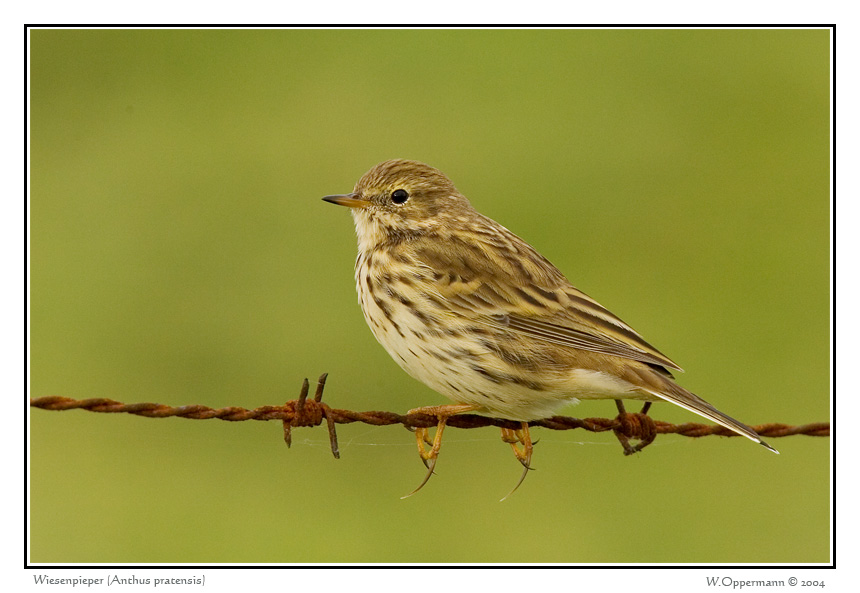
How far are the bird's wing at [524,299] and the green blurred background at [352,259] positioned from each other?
7.30 ft

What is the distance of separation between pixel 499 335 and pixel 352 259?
6.92m

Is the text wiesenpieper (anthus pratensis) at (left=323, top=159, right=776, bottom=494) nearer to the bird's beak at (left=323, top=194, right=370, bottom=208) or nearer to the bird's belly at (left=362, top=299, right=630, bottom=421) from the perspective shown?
the bird's belly at (left=362, top=299, right=630, bottom=421)

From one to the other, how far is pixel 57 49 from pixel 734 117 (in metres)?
10.4

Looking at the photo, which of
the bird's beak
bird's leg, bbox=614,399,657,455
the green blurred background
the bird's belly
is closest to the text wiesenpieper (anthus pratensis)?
the bird's belly

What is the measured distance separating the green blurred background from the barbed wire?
2.10 metres

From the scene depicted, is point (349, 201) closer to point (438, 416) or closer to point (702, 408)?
point (438, 416)

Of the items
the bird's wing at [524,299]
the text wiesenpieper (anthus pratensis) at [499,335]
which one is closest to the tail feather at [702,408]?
the text wiesenpieper (anthus pratensis) at [499,335]

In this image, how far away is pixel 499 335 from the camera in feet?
23.1

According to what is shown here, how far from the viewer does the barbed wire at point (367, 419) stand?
6.07 m

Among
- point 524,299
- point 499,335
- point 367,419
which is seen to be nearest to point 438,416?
point 499,335

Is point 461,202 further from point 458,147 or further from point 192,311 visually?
point 458,147

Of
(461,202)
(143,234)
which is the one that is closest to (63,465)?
(143,234)

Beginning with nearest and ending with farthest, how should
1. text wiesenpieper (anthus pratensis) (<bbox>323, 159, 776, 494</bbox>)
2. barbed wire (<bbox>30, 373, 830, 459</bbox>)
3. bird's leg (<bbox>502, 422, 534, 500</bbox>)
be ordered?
barbed wire (<bbox>30, 373, 830, 459</bbox>)
text wiesenpieper (anthus pratensis) (<bbox>323, 159, 776, 494</bbox>)
bird's leg (<bbox>502, 422, 534, 500</bbox>)

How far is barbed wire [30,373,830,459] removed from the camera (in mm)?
6066
